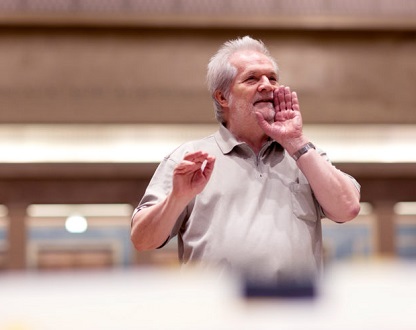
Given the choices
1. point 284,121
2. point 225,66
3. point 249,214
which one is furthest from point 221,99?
point 249,214

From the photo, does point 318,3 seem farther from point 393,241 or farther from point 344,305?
point 344,305

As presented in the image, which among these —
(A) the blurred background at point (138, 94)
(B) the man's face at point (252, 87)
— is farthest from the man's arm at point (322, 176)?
(A) the blurred background at point (138, 94)

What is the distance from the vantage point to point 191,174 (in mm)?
2262

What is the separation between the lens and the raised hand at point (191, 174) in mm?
2234

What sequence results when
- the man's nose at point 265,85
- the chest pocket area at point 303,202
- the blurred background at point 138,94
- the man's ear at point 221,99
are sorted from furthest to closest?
the blurred background at point 138,94
the man's ear at point 221,99
the man's nose at point 265,85
the chest pocket area at point 303,202

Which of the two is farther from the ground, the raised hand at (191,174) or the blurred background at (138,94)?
the blurred background at (138,94)

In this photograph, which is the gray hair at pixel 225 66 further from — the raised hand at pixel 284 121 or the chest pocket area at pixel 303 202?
the chest pocket area at pixel 303 202

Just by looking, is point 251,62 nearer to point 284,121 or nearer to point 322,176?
point 284,121

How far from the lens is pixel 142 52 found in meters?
7.78

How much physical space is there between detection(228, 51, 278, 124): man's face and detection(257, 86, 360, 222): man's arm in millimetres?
111

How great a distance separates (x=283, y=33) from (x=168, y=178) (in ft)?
18.0

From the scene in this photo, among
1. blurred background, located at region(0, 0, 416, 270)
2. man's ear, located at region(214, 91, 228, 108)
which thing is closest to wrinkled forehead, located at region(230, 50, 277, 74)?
man's ear, located at region(214, 91, 228, 108)

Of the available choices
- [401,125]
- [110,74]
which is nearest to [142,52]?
[110,74]

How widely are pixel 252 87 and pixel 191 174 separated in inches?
20.6
